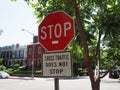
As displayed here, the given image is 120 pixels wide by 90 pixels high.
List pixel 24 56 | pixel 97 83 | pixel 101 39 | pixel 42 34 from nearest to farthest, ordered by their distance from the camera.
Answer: pixel 42 34
pixel 97 83
pixel 101 39
pixel 24 56

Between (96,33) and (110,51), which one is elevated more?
(96,33)

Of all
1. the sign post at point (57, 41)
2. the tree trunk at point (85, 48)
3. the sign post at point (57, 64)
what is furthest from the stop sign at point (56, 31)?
the tree trunk at point (85, 48)

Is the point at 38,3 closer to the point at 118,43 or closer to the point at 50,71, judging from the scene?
the point at 118,43

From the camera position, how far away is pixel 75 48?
679 centimetres

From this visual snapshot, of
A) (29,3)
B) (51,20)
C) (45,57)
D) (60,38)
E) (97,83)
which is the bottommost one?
(97,83)

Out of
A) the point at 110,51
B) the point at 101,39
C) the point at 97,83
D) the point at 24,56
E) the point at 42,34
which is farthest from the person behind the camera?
the point at 24,56

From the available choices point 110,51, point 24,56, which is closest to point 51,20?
point 110,51

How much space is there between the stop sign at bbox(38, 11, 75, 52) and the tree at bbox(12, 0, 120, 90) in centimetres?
130

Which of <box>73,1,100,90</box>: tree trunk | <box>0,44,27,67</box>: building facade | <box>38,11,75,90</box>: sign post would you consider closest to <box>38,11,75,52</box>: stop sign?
<box>38,11,75,90</box>: sign post

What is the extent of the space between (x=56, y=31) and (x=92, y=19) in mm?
2458

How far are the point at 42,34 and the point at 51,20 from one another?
10.9 inches

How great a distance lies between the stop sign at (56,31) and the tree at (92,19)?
1.30 m

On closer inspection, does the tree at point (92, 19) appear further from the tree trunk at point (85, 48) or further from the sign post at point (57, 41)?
the sign post at point (57, 41)

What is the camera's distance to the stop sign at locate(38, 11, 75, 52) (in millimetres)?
4148
